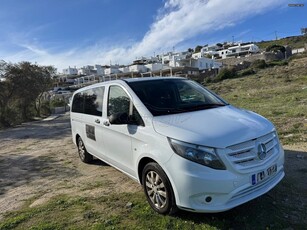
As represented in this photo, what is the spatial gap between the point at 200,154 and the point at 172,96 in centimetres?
156

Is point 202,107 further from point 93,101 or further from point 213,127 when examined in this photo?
point 93,101

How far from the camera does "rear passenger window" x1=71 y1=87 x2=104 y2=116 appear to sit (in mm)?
5664

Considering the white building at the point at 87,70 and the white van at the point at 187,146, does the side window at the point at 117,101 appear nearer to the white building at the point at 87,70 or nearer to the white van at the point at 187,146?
the white van at the point at 187,146

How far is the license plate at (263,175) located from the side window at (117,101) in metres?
2.05

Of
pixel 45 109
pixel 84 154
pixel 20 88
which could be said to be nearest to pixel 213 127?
pixel 84 154

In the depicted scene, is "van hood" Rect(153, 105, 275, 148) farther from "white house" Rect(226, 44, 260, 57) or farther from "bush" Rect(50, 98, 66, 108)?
"white house" Rect(226, 44, 260, 57)

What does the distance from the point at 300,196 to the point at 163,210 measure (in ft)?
6.45

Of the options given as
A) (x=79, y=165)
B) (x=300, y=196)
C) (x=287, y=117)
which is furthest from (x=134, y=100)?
(x=287, y=117)

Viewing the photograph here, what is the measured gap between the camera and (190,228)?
360cm

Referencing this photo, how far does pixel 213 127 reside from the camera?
3699mm

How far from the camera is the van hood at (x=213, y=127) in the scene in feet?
11.4

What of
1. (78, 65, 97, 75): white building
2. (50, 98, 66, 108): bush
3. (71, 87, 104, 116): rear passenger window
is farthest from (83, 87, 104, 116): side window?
(78, 65, 97, 75): white building

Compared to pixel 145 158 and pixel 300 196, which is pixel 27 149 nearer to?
pixel 145 158

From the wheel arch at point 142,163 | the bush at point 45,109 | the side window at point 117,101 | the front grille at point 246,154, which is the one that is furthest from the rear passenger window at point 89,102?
the bush at point 45,109
